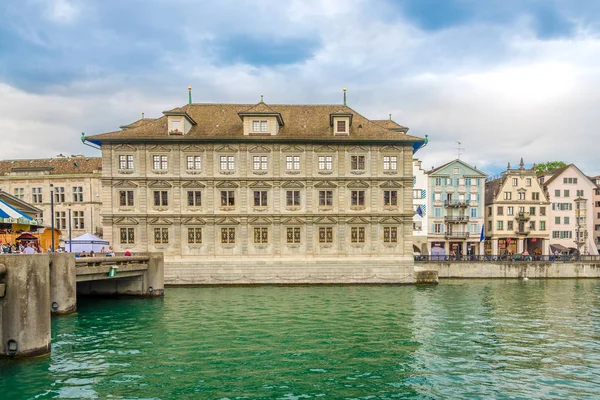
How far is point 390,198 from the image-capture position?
1597 inches

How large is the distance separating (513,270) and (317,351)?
3649 cm

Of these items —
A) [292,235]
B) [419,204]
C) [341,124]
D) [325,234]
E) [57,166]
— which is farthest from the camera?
[419,204]

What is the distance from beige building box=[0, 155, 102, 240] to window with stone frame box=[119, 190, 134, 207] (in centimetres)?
1493

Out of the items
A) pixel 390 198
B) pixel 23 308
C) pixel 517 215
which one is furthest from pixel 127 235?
pixel 517 215

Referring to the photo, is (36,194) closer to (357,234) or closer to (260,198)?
(260,198)

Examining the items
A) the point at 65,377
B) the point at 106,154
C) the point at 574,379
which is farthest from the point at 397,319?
the point at 106,154

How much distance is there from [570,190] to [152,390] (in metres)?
72.8


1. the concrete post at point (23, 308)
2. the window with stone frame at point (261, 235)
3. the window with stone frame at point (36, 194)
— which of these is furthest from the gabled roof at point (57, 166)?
the concrete post at point (23, 308)

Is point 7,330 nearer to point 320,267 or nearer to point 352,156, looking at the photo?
point 320,267

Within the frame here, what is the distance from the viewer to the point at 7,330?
52.5 feet

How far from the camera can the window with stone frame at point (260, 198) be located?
4019 cm

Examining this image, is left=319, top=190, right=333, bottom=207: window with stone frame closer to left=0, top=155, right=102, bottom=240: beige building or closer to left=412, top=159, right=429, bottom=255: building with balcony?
left=412, top=159, right=429, bottom=255: building with balcony

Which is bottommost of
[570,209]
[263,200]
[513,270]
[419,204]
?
[513,270]

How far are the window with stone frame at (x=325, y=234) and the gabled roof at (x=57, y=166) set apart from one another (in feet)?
100
